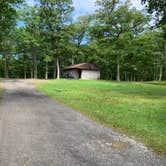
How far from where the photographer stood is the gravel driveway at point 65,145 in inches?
202

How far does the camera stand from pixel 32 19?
48.1m

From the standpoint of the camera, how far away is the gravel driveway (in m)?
5.13

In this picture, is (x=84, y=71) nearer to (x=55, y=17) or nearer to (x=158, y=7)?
(x=55, y=17)

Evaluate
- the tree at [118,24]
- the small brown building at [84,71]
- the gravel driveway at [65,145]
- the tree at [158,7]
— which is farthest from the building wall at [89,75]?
the gravel driveway at [65,145]

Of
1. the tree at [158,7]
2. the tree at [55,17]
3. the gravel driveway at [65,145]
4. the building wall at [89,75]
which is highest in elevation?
the tree at [55,17]

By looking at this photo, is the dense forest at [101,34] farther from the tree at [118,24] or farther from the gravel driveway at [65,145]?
the gravel driveway at [65,145]

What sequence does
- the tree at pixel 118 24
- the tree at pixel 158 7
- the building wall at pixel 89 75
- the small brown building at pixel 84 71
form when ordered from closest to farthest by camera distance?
the tree at pixel 158 7 → the tree at pixel 118 24 → the small brown building at pixel 84 71 → the building wall at pixel 89 75

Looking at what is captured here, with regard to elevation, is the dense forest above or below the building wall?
above

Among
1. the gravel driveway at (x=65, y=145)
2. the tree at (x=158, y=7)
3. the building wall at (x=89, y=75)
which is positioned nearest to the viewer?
the gravel driveway at (x=65, y=145)

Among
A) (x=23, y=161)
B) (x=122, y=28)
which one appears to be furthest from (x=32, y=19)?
(x=23, y=161)

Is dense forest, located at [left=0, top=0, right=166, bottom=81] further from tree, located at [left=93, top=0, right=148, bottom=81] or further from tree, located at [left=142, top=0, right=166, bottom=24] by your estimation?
tree, located at [left=142, top=0, right=166, bottom=24]

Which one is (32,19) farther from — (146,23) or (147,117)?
(147,117)

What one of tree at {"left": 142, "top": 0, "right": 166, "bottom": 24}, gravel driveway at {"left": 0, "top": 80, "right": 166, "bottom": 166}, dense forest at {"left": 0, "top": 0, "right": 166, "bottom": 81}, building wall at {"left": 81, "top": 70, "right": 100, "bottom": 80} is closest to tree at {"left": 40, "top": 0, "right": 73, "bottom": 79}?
dense forest at {"left": 0, "top": 0, "right": 166, "bottom": 81}

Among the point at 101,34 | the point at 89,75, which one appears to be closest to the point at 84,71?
the point at 89,75
